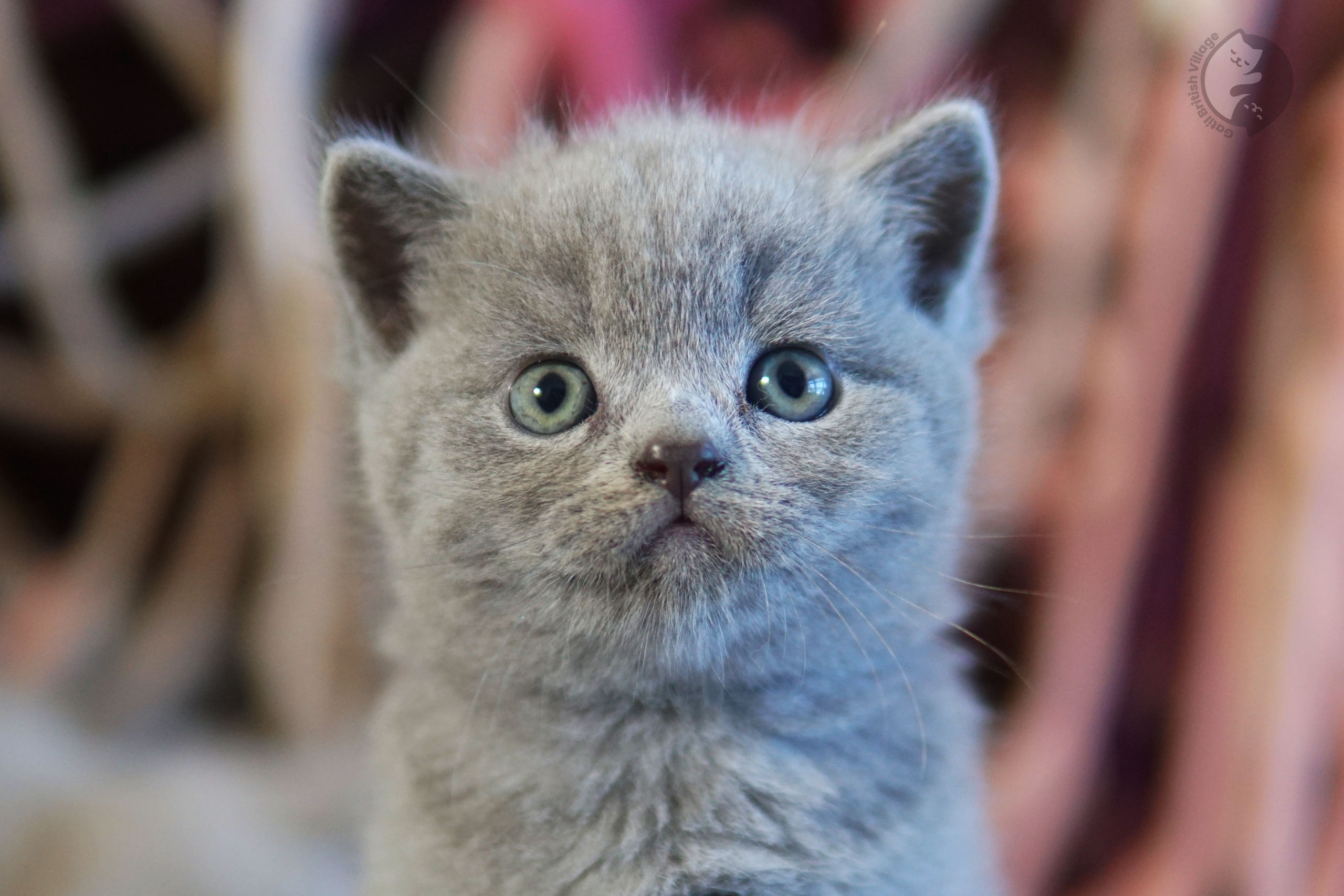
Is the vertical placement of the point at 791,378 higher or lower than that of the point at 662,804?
higher

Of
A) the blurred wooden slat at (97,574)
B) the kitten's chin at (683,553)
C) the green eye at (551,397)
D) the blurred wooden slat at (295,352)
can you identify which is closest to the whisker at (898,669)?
the kitten's chin at (683,553)

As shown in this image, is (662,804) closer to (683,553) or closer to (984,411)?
(683,553)

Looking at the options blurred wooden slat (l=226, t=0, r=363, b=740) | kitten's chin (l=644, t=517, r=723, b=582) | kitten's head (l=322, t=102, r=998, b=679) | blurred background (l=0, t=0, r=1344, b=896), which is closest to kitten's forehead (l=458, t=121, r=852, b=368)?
kitten's head (l=322, t=102, r=998, b=679)

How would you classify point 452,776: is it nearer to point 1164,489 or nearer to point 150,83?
point 1164,489

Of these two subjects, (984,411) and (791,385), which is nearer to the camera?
(791,385)

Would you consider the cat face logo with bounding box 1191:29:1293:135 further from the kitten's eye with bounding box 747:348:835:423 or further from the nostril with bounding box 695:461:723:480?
the nostril with bounding box 695:461:723:480

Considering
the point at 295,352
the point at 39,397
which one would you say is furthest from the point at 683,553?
the point at 39,397

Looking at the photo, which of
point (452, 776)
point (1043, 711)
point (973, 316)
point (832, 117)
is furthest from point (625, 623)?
point (1043, 711)

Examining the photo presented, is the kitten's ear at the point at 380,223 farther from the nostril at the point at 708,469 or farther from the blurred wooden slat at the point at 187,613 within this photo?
the blurred wooden slat at the point at 187,613
